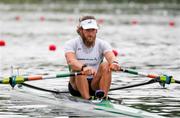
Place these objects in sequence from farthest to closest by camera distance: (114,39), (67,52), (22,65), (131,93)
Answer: (114,39) < (22,65) < (131,93) < (67,52)

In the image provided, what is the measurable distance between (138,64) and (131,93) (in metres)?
6.89

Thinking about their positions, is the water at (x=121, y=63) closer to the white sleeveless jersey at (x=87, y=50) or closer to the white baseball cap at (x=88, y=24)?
the white sleeveless jersey at (x=87, y=50)

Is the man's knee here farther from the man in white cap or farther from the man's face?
the man's face

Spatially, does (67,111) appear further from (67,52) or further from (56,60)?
(56,60)

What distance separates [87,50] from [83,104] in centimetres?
139

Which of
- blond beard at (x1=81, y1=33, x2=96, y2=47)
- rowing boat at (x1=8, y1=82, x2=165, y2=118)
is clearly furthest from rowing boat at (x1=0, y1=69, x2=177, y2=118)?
blond beard at (x1=81, y1=33, x2=96, y2=47)

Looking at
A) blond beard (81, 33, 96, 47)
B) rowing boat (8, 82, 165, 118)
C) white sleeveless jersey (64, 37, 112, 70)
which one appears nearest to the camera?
rowing boat (8, 82, 165, 118)

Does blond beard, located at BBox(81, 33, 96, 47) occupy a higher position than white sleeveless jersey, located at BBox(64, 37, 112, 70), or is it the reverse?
blond beard, located at BBox(81, 33, 96, 47)

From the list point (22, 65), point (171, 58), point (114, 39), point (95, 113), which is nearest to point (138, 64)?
point (171, 58)

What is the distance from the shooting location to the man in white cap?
44.4 ft

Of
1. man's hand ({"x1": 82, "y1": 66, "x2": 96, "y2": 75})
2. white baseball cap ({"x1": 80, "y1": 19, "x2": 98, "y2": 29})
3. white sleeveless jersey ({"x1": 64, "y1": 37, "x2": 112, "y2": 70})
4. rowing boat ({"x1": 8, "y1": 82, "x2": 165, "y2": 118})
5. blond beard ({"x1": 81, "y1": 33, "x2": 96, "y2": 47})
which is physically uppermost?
white baseball cap ({"x1": 80, "y1": 19, "x2": 98, "y2": 29})

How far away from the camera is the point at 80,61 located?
559 inches

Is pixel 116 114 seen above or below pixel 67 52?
below

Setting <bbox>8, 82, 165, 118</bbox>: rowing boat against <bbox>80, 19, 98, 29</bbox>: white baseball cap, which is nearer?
<bbox>8, 82, 165, 118</bbox>: rowing boat
